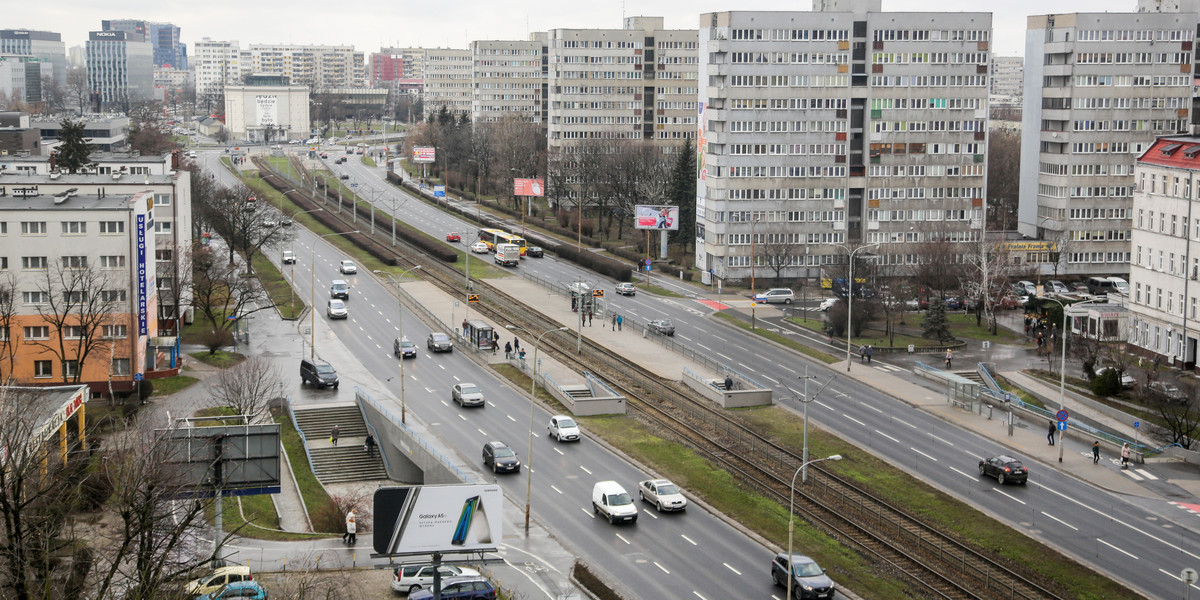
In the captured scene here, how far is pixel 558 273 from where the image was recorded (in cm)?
13075

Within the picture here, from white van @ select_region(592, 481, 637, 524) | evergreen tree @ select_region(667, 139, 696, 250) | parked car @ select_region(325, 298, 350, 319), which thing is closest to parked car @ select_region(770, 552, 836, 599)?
white van @ select_region(592, 481, 637, 524)

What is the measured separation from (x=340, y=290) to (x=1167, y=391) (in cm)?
6593

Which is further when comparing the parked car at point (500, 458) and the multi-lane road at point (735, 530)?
the parked car at point (500, 458)

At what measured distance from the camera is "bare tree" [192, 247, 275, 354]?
9450 cm

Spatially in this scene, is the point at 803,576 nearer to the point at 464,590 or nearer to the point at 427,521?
the point at 464,590

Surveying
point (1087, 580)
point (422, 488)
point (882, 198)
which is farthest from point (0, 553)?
point (882, 198)

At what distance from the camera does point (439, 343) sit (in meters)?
93.5

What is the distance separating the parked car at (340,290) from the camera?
11212cm

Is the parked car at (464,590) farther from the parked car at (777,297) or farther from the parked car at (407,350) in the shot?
the parked car at (777,297)

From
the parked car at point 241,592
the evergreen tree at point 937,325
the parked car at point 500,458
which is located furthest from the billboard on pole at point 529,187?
the parked car at point 241,592

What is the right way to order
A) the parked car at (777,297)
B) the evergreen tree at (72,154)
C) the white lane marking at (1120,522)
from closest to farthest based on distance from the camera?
1. the white lane marking at (1120,522)
2. the evergreen tree at (72,154)
3. the parked car at (777,297)

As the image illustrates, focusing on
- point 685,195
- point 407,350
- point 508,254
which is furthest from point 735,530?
point 685,195

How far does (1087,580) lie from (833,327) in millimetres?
49756

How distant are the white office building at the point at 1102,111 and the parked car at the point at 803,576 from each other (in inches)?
3465
